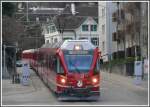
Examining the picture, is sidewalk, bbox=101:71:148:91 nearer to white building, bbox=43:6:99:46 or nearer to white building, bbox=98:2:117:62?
white building, bbox=43:6:99:46

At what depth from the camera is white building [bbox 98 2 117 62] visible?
78.4 m

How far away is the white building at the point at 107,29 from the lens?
78375 millimetres

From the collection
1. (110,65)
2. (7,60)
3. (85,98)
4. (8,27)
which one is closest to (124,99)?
(85,98)

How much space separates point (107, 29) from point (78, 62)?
55.4m

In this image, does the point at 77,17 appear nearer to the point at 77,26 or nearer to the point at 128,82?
the point at 77,26

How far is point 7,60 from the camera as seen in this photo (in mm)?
58094

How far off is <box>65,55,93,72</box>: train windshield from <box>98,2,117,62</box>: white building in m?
49.4

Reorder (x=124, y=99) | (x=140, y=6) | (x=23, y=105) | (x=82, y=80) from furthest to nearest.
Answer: (x=140, y=6) < (x=124, y=99) < (x=82, y=80) < (x=23, y=105)

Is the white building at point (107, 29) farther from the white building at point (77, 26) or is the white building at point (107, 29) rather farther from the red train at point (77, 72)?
the red train at point (77, 72)

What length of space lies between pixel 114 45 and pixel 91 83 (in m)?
54.9

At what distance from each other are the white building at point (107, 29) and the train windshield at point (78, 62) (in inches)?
1944

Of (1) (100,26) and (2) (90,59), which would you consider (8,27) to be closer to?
(2) (90,59)

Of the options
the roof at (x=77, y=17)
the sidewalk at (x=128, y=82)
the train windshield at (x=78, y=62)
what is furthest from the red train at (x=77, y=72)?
the roof at (x=77, y=17)

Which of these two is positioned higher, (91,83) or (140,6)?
(140,6)
